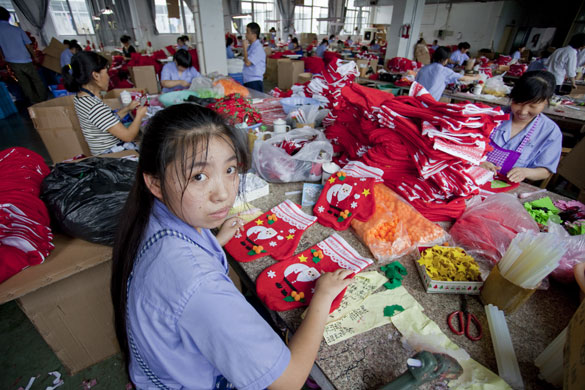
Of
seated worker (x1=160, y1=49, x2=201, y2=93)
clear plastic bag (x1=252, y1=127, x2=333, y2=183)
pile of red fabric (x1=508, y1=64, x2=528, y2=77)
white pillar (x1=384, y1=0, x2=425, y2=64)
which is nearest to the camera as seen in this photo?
clear plastic bag (x1=252, y1=127, x2=333, y2=183)

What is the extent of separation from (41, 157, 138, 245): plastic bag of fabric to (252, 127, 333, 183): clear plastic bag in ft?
2.57

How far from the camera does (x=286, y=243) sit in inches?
49.6

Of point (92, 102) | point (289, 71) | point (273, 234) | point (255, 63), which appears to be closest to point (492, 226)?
point (273, 234)

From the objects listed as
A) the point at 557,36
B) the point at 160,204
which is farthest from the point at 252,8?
the point at 160,204

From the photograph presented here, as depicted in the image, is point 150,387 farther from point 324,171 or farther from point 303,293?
point 324,171

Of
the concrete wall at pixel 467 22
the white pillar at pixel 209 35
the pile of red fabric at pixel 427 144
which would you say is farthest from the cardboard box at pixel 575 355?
the concrete wall at pixel 467 22

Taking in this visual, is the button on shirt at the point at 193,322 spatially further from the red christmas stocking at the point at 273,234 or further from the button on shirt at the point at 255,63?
the button on shirt at the point at 255,63

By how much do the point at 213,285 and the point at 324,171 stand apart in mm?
1111

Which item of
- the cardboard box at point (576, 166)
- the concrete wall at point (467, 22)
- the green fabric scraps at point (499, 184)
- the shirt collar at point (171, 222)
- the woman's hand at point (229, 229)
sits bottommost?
the cardboard box at point (576, 166)

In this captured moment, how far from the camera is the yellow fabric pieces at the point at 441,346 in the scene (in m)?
0.75

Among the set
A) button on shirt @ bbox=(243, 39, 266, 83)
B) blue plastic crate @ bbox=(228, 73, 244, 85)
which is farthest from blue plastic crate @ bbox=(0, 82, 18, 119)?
button on shirt @ bbox=(243, 39, 266, 83)

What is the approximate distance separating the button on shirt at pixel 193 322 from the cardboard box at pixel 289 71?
639 cm

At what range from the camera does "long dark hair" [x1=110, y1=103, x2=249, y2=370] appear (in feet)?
2.51

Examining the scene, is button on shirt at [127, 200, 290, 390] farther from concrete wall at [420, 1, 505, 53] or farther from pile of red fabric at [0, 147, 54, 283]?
concrete wall at [420, 1, 505, 53]
